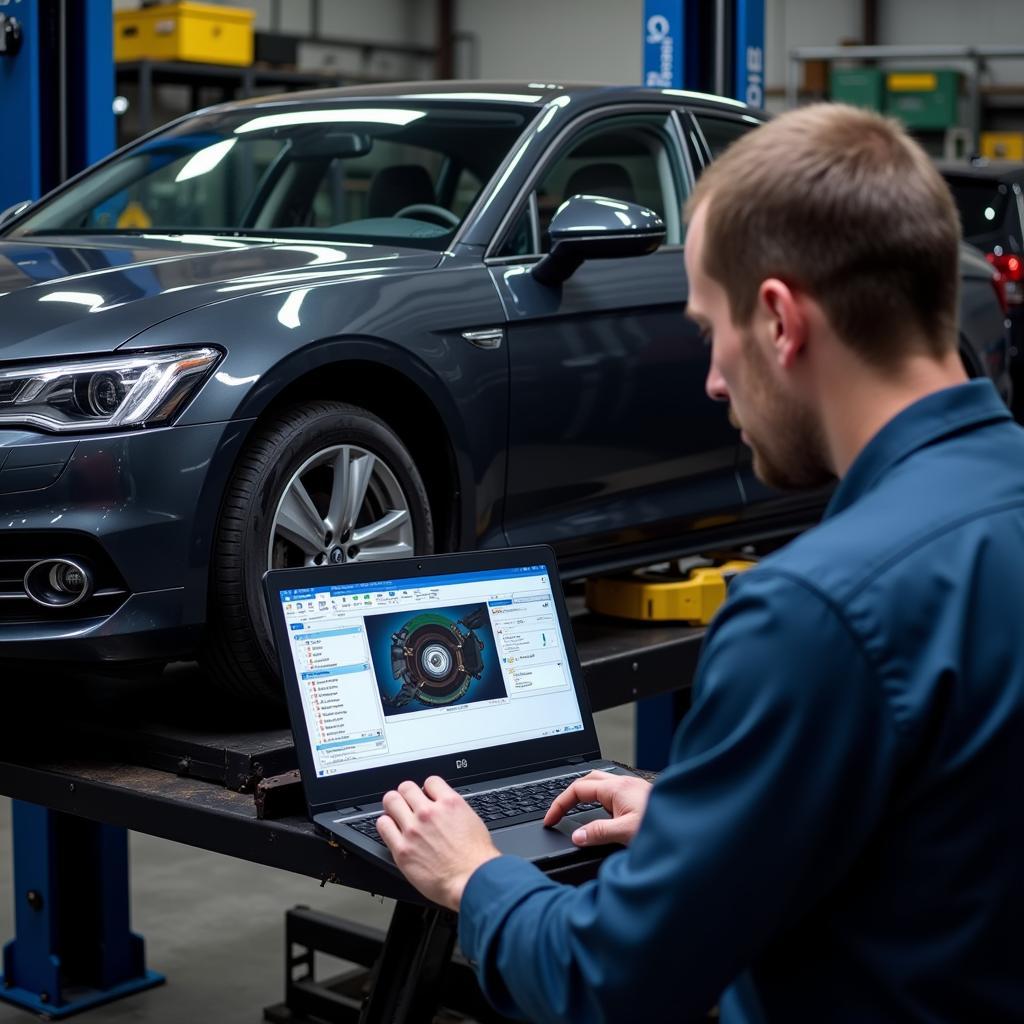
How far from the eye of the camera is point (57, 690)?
3.05m

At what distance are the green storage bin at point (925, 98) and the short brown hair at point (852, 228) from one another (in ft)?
47.8

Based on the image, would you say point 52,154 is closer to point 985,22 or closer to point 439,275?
point 439,275

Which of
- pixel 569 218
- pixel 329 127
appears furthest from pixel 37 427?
pixel 329 127

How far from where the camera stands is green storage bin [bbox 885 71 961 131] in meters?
15.1

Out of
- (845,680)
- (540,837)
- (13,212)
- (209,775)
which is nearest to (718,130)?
(13,212)

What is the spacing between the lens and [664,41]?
5129mm

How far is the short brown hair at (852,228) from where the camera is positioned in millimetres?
1144

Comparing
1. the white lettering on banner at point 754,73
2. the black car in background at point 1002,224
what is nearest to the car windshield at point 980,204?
the black car in background at point 1002,224

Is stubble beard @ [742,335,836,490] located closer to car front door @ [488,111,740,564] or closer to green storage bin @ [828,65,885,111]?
car front door @ [488,111,740,564]

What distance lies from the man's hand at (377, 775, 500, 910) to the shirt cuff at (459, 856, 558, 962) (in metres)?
0.05

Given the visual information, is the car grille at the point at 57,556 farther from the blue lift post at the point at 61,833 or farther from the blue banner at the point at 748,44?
the blue banner at the point at 748,44

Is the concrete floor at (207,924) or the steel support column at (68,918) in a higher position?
the steel support column at (68,918)

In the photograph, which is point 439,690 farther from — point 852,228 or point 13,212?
point 13,212

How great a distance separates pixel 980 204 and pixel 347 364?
6576 mm
